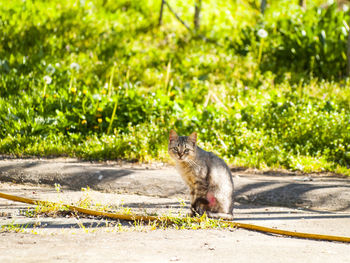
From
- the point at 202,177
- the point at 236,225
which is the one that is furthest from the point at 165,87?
the point at 236,225

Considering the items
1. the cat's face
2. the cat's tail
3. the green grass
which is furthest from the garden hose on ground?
the green grass

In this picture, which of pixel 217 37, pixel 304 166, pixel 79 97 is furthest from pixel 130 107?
pixel 217 37

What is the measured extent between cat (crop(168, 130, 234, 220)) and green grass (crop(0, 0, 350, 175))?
2470 millimetres

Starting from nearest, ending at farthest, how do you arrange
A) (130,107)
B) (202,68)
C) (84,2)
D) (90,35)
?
(130,107) → (202,68) → (90,35) → (84,2)

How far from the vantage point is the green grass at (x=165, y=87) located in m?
7.01

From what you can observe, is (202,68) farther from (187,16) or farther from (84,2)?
(187,16)

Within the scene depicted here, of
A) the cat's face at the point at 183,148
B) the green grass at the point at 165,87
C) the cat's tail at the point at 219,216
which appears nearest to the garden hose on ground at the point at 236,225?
the cat's tail at the point at 219,216

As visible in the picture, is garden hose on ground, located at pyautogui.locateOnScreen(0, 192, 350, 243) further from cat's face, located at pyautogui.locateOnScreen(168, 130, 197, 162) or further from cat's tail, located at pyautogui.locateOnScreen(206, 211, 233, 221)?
cat's face, located at pyautogui.locateOnScreen(168, 130, 197, 162)

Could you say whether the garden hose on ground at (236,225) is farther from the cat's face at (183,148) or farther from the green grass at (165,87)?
the green grass at (165,87)

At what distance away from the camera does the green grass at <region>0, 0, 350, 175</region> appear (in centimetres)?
701

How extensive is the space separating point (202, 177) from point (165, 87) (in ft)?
15.7

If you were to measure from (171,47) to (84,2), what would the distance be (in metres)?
2.55

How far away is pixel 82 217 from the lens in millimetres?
4273

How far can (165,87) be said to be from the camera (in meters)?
8.74
